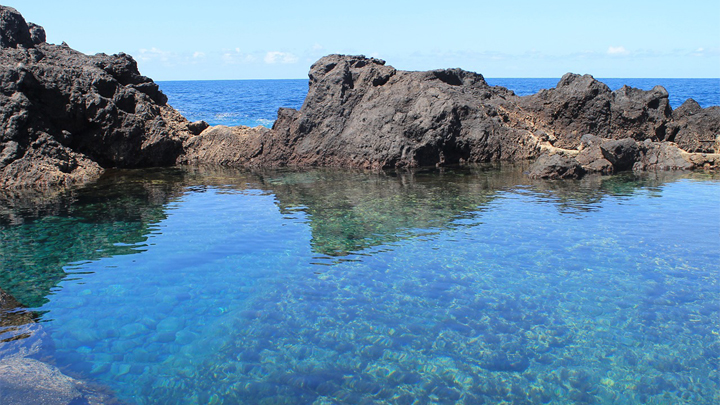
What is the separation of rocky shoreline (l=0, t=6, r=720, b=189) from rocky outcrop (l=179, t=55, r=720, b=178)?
1.6 inches

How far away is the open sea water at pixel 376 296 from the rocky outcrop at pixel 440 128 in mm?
5275

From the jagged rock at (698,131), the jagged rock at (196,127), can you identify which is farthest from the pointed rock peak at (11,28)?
the jagged rock at (698,131)

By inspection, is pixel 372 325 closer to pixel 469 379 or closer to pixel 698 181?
pixel 469 379

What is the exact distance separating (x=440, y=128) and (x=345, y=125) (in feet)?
11.6

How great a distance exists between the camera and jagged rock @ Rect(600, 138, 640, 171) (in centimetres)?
1717

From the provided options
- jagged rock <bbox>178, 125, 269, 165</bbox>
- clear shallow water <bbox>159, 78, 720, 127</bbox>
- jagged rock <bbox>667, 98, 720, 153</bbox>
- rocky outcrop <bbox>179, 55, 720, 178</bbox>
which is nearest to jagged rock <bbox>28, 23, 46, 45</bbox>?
jagged rock <bbox>178, 125, 269, 165</bbox>

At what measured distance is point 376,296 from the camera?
7.46 meters

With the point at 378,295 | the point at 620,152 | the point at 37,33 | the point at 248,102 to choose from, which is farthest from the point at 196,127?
the point at 248,102

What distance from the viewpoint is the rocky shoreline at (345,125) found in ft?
54.5

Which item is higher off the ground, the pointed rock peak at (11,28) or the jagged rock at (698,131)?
the pointed rock peak at (11,28)

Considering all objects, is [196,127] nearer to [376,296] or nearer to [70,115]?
[70,115]

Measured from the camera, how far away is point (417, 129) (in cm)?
1848

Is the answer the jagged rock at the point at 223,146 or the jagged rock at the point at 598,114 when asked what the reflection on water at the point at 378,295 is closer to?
the jagged rock at the point at 223,146

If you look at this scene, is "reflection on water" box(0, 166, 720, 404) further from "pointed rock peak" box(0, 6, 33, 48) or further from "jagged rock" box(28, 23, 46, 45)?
"jagged rock" box(28, 23, 46, 45)
